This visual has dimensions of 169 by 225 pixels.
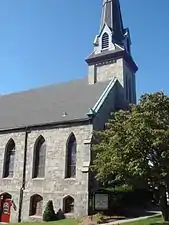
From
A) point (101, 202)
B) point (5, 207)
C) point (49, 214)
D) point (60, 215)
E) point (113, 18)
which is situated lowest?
point (60, 215)

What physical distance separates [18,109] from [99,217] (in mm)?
16162

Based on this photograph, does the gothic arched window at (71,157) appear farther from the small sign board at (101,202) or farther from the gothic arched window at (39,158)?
the small sign board at (101,202)

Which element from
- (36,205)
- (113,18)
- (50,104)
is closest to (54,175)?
(36,205)

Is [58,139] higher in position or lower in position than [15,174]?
higher

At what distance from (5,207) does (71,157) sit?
7910mm

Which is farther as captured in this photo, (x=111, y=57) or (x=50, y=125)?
(x=111, y=57)

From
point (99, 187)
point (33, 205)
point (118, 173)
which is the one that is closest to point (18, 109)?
point (33, 205)

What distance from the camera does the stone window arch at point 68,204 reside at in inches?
979

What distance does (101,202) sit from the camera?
22.2 m

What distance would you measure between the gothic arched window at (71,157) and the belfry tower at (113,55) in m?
10.00

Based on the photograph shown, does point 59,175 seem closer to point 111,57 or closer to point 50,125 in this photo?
point 50,125

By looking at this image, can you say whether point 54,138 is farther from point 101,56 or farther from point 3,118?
point 101,56

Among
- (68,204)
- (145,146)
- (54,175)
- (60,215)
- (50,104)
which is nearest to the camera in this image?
(145,146)

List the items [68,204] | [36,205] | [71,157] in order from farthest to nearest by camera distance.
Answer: [36,205] → [71,157] → [68,204]
